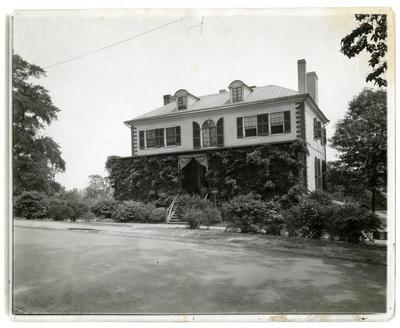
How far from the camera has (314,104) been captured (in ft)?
43.9

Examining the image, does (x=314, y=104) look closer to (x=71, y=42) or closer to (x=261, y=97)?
(x=261, y=97)

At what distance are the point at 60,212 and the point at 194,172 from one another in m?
A: 7.77

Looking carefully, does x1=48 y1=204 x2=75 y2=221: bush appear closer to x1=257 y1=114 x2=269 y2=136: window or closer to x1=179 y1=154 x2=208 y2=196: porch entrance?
x1=179 y1=154 x2=208 y2=196: porch entrance

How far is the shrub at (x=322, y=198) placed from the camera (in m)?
9.24

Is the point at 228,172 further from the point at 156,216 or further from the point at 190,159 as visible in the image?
the point at 156,216

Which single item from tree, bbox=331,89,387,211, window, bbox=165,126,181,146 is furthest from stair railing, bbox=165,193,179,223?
tree, bbox=331,89,387,211

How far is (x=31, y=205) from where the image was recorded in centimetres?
790

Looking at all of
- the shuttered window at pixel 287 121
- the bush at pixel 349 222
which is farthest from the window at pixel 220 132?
the bush at pixel 349 222

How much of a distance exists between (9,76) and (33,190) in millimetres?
2873

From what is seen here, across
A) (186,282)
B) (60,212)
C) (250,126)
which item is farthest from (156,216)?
(186,282)

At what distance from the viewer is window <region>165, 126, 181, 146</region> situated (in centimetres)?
1667

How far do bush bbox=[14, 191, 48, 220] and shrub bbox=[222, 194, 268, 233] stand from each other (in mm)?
5783

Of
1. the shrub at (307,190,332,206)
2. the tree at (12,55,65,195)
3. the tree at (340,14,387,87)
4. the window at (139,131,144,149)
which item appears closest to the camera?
the tree at (340,14,387,87)

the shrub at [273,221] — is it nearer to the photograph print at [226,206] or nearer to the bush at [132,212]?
the photograph print at [226,206]
